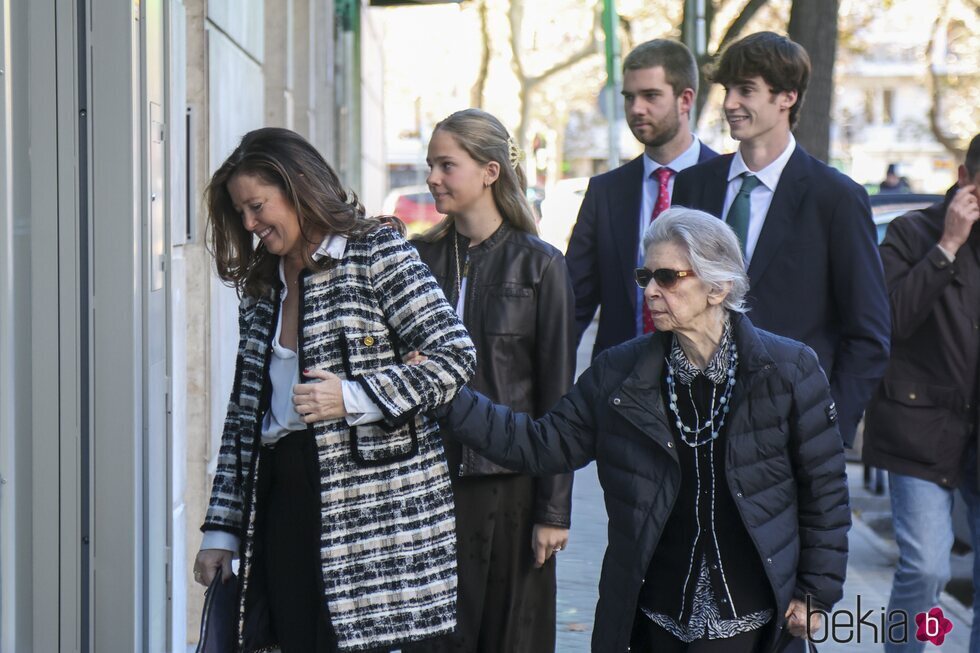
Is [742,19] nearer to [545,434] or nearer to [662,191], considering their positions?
[662,191]

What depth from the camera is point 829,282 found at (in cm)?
465

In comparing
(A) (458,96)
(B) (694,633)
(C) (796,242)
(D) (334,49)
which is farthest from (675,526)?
(A) (458,96)

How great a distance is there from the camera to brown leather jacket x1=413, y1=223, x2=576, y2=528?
4.29m

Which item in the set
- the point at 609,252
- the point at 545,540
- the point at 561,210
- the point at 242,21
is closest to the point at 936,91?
the point at 561,210

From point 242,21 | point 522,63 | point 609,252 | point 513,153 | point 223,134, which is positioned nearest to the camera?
point 513,153

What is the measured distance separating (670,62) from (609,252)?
73 centimetres

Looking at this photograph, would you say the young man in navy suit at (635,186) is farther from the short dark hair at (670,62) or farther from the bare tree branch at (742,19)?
the bare tree branch at (742,19)

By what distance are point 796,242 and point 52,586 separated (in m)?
2.39

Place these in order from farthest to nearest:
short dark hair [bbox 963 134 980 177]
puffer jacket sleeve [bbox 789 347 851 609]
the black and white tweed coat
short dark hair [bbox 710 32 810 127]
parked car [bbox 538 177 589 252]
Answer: parked car [bbox 538 177 589 252], short dark hair [bbox 963 134 980 177], short dark hair [bbox 710 32 810 127], puffer jacket sleeve [bbox 789 347 851 609], the black and white tweed coat

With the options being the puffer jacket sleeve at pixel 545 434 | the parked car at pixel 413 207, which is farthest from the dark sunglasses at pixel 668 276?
the parked car at pixel 413 207

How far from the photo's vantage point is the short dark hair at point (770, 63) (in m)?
4.75

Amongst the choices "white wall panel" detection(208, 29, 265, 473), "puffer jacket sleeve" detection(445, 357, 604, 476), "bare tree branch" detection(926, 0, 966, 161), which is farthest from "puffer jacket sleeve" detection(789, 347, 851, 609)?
"bare tree branch" detection(926, 0, 966, 161)

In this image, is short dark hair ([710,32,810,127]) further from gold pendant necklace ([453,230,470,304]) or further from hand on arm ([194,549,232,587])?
hand on arm ([194,549,232,587])

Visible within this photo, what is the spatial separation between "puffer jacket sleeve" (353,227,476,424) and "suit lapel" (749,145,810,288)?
143 centimetres
